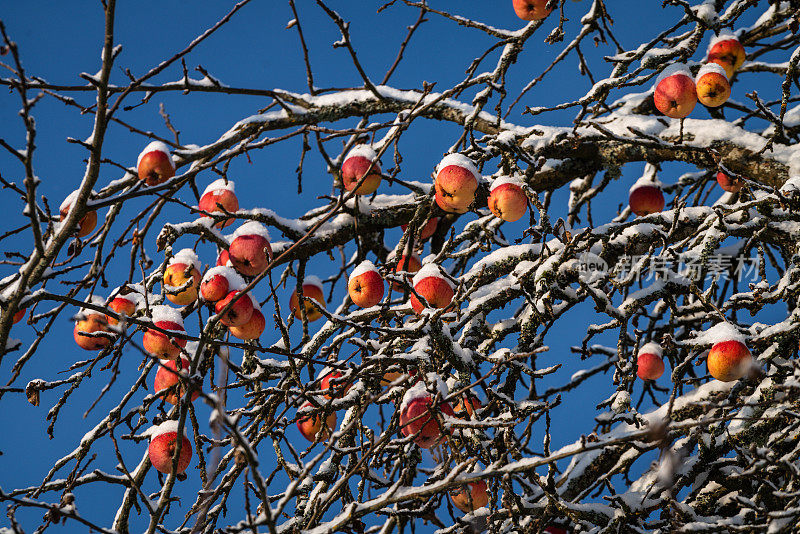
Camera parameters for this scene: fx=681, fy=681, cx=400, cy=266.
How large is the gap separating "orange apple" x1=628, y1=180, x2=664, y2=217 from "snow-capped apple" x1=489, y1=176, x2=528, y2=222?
142cm

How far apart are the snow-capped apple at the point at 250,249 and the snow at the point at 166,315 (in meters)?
0.35

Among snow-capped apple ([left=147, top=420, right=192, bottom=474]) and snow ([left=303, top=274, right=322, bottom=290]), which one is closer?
snow-capped apple ([left=147, top=420, right=192, bottom=474])

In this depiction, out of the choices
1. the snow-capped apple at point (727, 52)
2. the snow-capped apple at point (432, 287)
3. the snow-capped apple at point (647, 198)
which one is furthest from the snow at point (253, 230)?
the snow-capped apple at point (727, 52)

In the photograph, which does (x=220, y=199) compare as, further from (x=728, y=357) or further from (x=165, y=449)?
(x=728, y=357)

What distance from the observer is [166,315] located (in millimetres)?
2719

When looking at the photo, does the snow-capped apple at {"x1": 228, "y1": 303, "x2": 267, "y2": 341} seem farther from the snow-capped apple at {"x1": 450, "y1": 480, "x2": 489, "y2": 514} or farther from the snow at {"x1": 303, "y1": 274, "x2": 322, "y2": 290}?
the snow-capped apple at {"x1": 450, "y1": 480, "x2": 489, "y2": 514}

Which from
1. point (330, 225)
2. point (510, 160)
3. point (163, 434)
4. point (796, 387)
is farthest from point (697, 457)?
point (163, 434)

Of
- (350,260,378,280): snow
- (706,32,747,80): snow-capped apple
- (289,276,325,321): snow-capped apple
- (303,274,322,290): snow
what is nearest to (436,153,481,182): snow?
(350,260,378,280): snow

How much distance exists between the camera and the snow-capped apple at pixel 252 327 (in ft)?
9.85

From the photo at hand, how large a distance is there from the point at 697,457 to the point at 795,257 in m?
0.98

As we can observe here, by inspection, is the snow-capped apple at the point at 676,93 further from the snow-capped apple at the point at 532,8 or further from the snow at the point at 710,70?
the snow-capped apple at the point at 532,8

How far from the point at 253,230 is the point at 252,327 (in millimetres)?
430

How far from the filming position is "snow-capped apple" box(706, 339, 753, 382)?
277 cm

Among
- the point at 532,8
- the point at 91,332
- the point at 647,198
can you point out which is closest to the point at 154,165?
the point at 91,332
